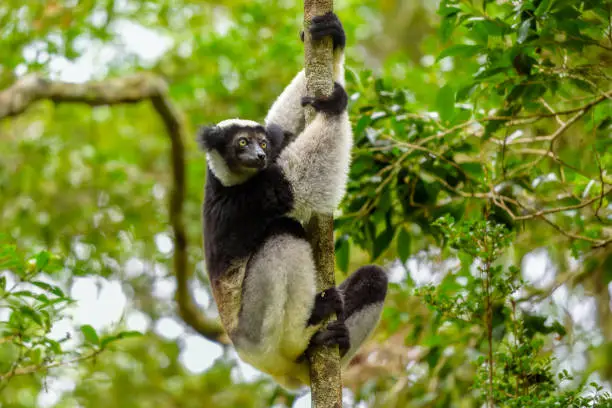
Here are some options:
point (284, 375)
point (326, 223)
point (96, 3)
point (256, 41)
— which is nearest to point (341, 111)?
point (326, 223)

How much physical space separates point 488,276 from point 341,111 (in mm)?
1228

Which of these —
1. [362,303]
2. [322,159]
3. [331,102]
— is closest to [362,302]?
[362,303]

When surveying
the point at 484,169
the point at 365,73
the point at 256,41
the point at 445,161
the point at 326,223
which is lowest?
the point at 326,223

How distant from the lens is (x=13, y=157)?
A: 7766 mm

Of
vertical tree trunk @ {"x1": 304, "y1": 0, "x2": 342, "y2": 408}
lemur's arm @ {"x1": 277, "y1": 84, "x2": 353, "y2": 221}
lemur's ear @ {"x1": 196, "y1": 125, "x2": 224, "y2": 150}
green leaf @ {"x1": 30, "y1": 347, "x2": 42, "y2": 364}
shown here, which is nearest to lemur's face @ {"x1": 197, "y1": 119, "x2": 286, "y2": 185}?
lemur's ear @ {"x1": 196, "y1": 125, "x2": 224, "y2": 150}

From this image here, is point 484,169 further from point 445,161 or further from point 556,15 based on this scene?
point 556,15

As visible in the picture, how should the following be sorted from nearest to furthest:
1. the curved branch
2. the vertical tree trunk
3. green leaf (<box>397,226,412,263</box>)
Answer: the vertical tree trunk, green leaf (<box>397,226,412,263</box>), the curved branch

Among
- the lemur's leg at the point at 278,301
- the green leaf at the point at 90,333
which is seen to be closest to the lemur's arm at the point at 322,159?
the lemur's leg at the point at 278,301

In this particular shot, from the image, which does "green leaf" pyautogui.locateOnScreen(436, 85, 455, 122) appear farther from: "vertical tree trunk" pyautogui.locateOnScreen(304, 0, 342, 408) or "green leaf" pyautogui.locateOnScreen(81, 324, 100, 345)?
"green leaf" pyautogui.locateOnScreen(81, 324, 100, 345)

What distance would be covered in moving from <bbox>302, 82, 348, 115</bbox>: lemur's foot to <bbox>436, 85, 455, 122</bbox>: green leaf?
0.67 meters

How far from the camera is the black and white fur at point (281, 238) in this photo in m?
3.93

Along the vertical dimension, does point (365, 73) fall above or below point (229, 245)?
above

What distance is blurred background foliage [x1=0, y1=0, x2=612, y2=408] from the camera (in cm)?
373

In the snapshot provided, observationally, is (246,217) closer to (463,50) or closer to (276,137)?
(276,137)
